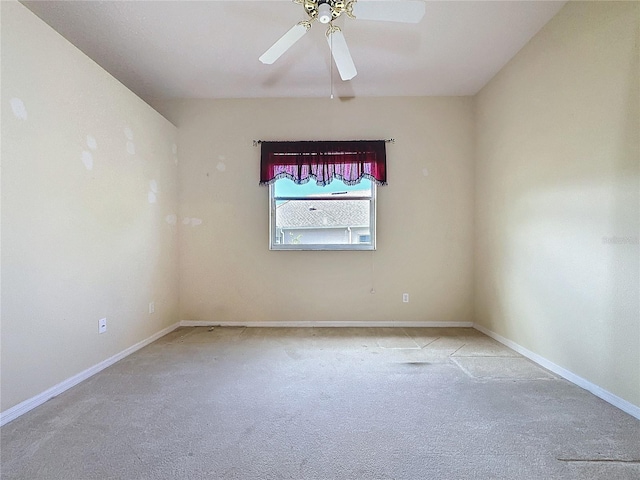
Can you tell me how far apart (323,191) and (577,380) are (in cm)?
278

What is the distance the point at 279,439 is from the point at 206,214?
269 centimetres

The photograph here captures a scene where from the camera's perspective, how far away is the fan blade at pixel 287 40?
1.85m

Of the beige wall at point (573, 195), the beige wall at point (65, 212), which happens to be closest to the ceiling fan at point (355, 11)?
the beige wall at point (573, 195)

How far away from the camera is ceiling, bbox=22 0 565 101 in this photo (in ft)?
7.15

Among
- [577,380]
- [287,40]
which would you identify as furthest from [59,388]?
[577,380]

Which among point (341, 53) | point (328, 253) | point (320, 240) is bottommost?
point (328, 253)

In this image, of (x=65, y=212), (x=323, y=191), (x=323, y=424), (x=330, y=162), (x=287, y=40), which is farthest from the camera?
(x=323, y=191)

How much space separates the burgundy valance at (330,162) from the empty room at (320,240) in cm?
2

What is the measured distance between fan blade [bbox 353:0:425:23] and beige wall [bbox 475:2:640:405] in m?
1.21

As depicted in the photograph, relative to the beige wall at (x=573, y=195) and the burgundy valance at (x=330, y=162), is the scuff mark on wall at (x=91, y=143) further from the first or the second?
the beige wall at (x=573, y=195)

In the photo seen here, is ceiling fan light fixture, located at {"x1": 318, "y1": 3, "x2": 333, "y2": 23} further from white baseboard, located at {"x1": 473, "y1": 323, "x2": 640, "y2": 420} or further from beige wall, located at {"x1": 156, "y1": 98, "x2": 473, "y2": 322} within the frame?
white baseboard, located at {"x1": 473, "y1": 323, "x2": 640, "y2": 420}

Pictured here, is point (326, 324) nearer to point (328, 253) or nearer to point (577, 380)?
point (328, 253)

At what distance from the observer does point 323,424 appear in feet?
5.32

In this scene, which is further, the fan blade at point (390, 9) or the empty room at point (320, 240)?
the fan blade at point (390, 9)
